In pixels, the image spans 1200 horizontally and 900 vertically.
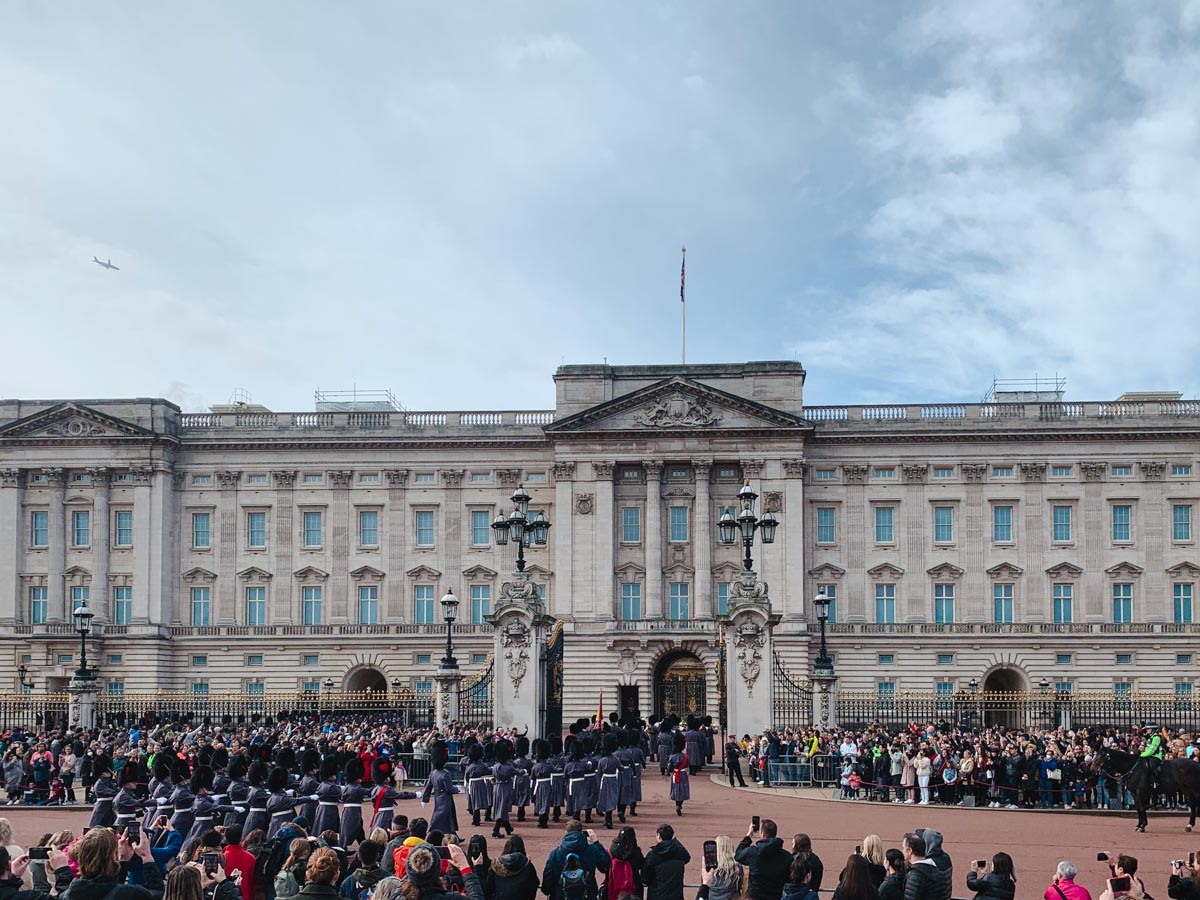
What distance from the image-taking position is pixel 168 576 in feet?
218

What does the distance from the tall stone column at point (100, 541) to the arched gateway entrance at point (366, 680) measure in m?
11.9

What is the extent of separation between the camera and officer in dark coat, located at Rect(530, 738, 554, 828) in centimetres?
2434

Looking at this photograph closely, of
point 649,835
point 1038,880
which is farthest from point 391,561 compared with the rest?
point 1038,880

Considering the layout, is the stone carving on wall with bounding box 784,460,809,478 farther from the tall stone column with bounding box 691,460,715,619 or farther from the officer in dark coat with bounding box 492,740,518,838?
the officer in dark coat with bounding box 492,740,518,838

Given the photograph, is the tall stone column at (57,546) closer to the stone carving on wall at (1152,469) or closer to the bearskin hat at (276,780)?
the bearskin hat at (276,780)

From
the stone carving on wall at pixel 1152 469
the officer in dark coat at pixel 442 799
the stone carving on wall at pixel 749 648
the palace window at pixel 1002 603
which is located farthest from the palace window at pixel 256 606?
the officer in dark coat at pixel 442 799

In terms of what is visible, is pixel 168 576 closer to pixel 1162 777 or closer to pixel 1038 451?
pixel 1038 451

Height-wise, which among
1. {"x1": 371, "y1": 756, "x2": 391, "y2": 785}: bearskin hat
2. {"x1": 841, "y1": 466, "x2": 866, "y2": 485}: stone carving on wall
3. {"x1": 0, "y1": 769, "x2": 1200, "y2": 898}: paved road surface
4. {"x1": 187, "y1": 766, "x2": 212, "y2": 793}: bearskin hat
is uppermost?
{"x1": 841, "y1": 466, "x2": 866, "y2": 485}: stone carving on wall

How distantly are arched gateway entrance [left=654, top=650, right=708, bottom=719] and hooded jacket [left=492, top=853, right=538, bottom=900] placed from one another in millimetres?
49201

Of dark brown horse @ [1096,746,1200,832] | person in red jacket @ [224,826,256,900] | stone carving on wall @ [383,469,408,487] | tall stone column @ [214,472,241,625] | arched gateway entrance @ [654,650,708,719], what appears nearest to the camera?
person in red jacket @ [224,826,256,900]

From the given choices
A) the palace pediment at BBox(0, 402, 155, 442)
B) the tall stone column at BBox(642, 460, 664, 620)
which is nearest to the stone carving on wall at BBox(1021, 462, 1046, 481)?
the tall stone column at BBox(642, 460, 664, 620)

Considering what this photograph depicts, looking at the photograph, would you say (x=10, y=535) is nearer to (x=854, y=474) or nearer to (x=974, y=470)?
(x=854, y=474)

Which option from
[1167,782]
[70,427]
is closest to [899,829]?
[1167,782]

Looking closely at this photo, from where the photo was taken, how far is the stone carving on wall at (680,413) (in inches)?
2518
